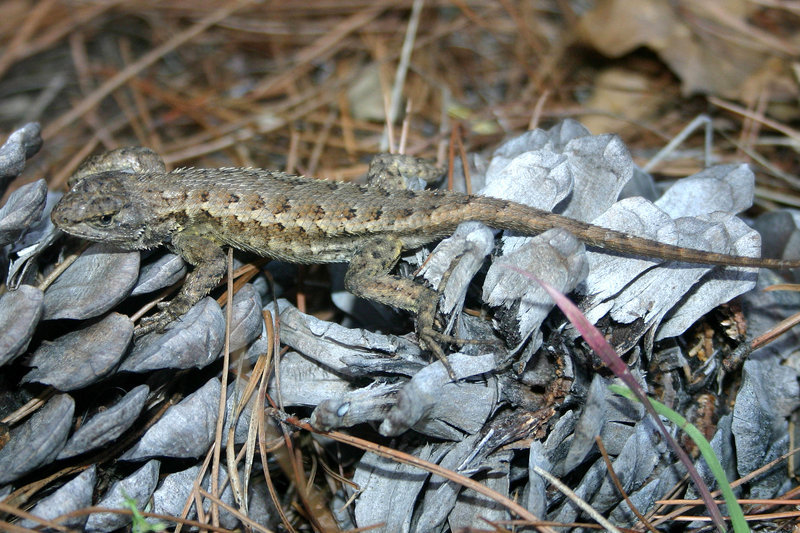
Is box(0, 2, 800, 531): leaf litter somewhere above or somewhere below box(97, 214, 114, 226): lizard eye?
below

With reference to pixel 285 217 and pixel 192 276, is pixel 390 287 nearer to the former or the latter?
pixel 285 217

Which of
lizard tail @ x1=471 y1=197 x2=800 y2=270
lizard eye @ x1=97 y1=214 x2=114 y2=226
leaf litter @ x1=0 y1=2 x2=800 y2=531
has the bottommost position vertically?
leaf litter @ x1=0 y1=2 x2=800 y2=531

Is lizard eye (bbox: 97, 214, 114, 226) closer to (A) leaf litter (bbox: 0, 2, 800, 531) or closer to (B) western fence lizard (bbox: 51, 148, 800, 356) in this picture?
(B) western fence lizard (bbox: 51, 148, 800, 356)

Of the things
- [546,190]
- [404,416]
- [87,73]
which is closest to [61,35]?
[87,73]

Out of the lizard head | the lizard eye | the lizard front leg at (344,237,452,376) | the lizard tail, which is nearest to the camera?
the lizard tail

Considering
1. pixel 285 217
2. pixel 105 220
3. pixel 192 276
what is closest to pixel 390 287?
pixel 285 217

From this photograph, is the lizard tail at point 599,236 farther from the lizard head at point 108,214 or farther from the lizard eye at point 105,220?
the lizard eye at point 105,220

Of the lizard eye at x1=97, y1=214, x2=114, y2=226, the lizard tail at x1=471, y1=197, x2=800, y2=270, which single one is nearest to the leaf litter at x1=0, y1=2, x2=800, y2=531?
the lizard tail at x1=471, y1=197, x2=800, y2=270
